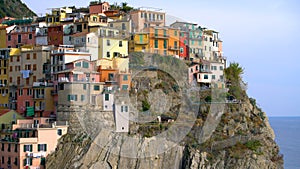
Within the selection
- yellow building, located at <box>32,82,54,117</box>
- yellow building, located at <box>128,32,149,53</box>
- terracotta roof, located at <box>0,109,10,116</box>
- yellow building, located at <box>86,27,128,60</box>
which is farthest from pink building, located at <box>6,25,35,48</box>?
terracotta roof, located at <box>0,109,10,116</box>

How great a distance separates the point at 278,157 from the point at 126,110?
544 inches

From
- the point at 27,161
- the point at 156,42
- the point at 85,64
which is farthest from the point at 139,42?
the point at 27,161

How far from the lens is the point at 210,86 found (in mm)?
62875

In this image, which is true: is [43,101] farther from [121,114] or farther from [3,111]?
[121,114]

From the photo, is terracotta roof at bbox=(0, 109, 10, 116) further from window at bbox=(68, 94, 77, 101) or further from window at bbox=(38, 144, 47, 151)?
window at bbox=(68, 94, 77, 101)

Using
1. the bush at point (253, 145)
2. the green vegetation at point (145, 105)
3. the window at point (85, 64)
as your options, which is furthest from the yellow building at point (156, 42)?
the bush at point (253, 145)

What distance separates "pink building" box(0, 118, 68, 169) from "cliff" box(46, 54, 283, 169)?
2.07 feet

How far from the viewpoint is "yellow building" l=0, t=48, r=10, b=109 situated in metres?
60.5

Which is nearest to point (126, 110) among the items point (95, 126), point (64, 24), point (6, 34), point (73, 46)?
point (95, 126)

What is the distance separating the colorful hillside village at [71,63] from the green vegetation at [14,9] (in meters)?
23.1

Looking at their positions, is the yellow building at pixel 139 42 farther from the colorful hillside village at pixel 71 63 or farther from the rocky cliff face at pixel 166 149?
the rocky cliff face at pixel 166 149

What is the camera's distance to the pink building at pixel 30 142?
169 feet

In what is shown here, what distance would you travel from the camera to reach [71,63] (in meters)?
55.9

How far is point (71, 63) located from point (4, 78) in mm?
8239
